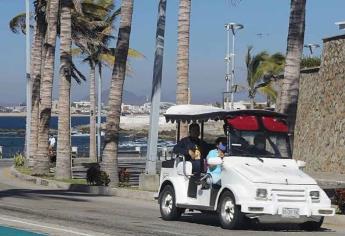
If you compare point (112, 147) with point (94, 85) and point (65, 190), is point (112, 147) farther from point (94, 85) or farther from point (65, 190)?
point (94, 85)

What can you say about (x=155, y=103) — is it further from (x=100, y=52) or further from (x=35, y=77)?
(x=100, y=52)

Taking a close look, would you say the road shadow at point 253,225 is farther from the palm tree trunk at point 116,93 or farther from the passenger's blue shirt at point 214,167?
the palm tree trunk at point 116,93

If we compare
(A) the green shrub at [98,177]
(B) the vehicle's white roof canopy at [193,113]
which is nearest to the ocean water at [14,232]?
(B) the vehicle's white roof canopy at [193,113]

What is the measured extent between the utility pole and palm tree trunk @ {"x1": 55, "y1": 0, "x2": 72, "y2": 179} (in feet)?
20.2

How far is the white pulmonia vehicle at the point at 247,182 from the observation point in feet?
45.4

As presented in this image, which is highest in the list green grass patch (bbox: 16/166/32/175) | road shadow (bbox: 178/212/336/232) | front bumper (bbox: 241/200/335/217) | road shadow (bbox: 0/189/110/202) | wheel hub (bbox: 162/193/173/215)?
front bumper (bbox: 241/200/335/217)

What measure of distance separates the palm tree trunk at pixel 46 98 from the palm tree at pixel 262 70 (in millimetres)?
36239

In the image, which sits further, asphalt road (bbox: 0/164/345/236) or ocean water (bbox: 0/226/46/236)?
asphalt road (bbox: 0/164/345/236)

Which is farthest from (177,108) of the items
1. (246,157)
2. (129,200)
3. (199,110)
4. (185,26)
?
(185,26)

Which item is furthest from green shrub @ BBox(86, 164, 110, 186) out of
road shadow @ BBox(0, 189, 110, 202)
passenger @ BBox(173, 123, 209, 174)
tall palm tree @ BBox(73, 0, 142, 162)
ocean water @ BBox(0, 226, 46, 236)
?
tall palm tree @ BBox(73, 0, 142, 162)

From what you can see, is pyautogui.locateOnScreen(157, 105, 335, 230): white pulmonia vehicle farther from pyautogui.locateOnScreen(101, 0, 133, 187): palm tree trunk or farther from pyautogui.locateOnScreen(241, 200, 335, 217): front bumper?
pyautogui.locateOnScreen(101, 0, 133, 187): palm tree trunk

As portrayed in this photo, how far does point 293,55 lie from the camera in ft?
65.3

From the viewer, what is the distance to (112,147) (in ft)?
84.2

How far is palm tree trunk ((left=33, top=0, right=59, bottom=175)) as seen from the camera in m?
31.7
